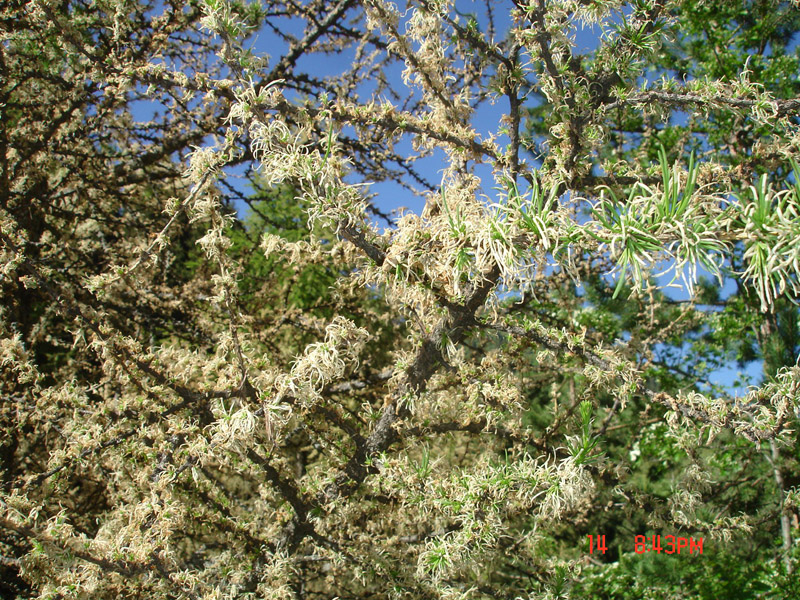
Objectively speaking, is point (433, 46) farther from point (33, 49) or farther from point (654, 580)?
point (654, 580)

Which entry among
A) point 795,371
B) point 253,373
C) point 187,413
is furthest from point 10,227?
point 795,371

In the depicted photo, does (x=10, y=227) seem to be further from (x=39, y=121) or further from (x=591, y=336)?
(x=591, y=336)

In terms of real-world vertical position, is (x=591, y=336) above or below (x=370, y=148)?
below

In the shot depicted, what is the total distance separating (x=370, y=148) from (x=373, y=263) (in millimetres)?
2557

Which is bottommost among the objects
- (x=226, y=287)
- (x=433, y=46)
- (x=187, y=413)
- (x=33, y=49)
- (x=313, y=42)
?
(x=187, y=413)

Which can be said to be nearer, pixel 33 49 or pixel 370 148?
pixel 33 49

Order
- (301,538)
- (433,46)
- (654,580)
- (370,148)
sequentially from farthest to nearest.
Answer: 1. (654,580)
2. (370,148)
3. (301,538)
4. (433,46)

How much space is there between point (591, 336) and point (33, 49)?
4.41 metres

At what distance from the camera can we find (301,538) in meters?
2.62

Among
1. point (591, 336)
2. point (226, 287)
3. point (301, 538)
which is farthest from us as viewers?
point (591, 336)
